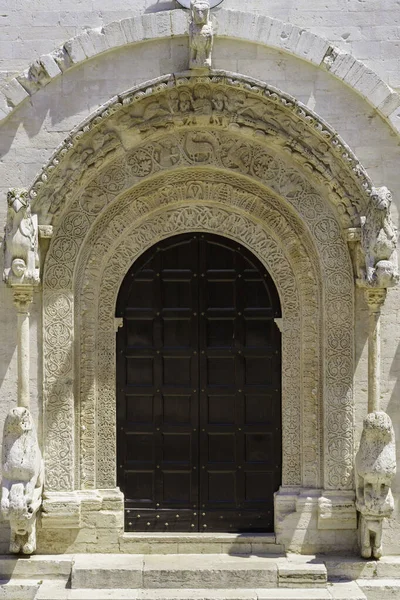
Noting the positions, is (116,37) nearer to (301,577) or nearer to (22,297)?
(22,297)

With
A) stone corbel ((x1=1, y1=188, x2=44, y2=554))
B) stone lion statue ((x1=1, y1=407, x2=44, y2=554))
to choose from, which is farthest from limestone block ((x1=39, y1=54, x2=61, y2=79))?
stone lion statue ((x1=1, y1=407, x2=44, y2=554))

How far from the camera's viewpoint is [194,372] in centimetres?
863

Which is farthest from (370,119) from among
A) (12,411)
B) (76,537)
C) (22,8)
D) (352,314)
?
(76,537)

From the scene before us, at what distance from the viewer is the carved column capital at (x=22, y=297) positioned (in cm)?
802

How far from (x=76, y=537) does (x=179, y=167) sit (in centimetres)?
338

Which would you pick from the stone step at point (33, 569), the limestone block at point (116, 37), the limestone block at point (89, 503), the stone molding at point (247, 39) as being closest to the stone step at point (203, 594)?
the stone step at point (33, 569)

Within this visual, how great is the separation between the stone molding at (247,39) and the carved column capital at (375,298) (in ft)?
4.47

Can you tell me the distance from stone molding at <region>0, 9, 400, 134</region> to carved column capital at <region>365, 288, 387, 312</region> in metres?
1.36

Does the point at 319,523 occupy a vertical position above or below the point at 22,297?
below

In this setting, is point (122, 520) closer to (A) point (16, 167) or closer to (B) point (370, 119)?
(A) point (16, 167)

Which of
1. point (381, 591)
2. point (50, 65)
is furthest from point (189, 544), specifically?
point (50, 65)

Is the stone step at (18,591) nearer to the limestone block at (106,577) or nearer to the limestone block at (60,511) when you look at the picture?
the limestone block at (106,577)

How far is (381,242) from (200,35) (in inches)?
89.2

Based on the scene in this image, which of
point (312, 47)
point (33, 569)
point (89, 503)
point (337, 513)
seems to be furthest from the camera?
point (89, 503)
